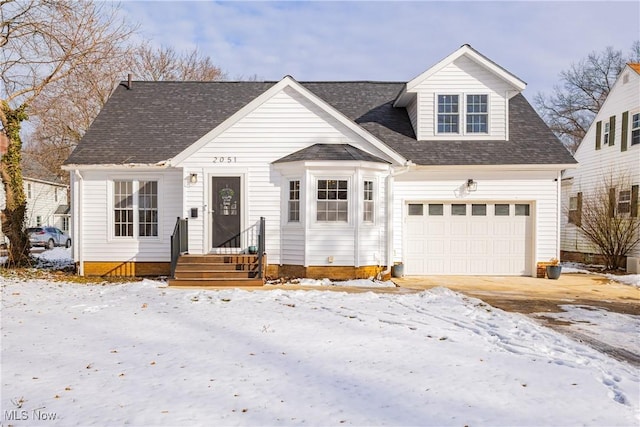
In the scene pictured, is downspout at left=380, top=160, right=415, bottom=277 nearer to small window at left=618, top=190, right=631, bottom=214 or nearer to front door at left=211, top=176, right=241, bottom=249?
front door at left=211, top=176, right=241, bottom=249

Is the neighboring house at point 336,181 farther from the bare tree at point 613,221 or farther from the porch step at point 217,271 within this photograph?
the bare tree at point 613,221

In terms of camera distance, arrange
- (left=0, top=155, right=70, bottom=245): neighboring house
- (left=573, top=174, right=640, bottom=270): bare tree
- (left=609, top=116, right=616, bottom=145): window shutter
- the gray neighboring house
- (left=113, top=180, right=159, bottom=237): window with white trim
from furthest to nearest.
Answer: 1. the gray neighboring house
2. (left=0, top=155, right=70, bottom=245): neighboring house
3. (left=609, top=116, right=616, bottom=145): window shutter
4. (left=573, top=174, right=640, bottom=270): bare tree
5. (left=113, top=180, right=159, bottom=237): window with white trim

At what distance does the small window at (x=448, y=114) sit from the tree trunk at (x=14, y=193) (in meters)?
12.9

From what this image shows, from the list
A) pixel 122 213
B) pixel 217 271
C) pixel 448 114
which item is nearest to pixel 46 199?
pixel 122 213

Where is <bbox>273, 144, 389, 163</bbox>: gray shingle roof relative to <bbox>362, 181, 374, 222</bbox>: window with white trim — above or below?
above

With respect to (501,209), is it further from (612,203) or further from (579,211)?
(579,211)

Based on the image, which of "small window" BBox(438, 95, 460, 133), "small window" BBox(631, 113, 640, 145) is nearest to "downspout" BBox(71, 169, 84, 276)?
"small window" BBox(438, 95, 460, 133)

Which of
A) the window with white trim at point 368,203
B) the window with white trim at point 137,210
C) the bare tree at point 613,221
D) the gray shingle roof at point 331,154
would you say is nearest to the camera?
the gray shingle roof at point 331,154

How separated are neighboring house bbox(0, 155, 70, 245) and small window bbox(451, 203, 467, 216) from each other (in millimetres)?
35720

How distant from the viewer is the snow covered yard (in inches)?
Result: 160

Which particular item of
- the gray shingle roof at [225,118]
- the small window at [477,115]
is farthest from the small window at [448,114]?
the gray shingle roof at [225,118]

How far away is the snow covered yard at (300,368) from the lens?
13.3 ft

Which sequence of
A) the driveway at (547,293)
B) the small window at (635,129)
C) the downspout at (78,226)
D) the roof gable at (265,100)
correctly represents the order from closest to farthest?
the driveway at (547,293)
the roof gable at (265,100)
the downspout at (78,226)
the small window at (635,129)

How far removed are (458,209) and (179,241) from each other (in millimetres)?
7721
